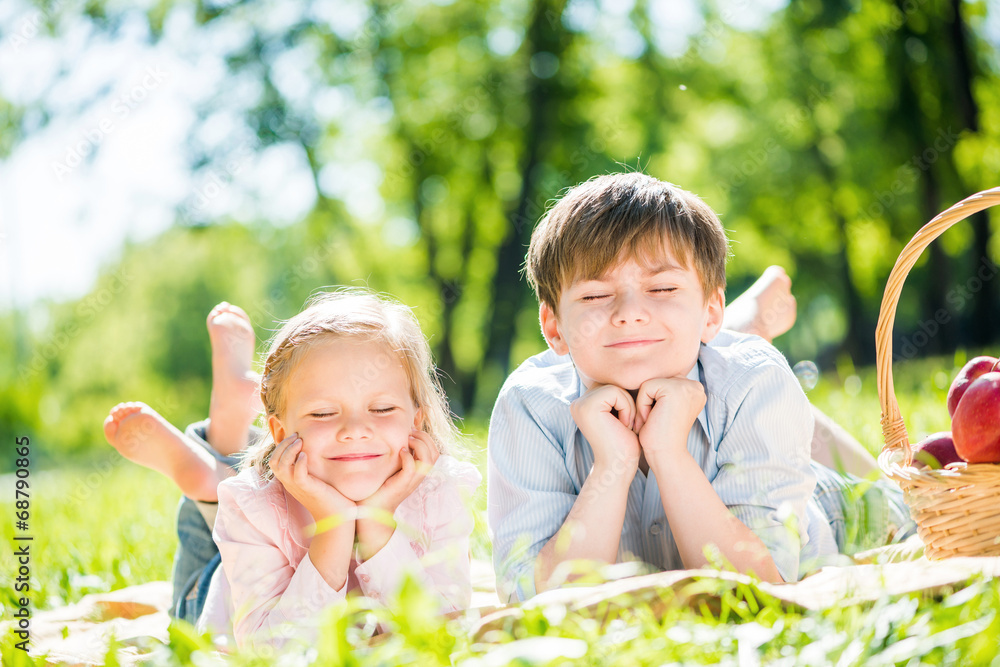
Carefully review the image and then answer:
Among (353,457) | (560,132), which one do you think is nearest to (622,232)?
(353,457)

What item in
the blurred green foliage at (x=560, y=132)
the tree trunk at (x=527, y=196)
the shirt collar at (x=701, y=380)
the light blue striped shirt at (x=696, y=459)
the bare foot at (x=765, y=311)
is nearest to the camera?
the light blue striped shirt at (x=696, y=459)

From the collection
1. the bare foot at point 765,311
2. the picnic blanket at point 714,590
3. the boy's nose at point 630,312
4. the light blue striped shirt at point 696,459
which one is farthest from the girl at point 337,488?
the bare foot at point 765,311

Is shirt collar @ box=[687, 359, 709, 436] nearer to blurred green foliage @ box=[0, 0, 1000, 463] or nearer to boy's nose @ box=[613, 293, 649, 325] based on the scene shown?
boy's nose @ box=[613, 293, 649, 325]

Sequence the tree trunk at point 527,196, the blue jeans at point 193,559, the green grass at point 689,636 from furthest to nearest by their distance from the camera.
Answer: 1. the tree trunk at point 527,196
2. the blue jeans at point 193,559
3. the green grass at point 689,636

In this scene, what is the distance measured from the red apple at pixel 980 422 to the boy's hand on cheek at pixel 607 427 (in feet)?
2.59

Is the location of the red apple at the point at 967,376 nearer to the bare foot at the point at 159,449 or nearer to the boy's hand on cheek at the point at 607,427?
the boy's hand on cheek at the point at 607,427

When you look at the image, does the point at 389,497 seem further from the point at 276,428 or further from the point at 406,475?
the point at 276,428

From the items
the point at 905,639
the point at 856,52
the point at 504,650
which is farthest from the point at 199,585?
the point at 856,52

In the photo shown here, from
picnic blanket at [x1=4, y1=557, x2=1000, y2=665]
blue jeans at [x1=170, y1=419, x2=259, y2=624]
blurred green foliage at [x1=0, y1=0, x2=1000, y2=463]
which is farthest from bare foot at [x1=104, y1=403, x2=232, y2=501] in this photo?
blurred green foliage at [x1=0, y1=0, x2=1000, y2=463]

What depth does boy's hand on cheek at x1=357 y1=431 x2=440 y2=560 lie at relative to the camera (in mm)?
2037

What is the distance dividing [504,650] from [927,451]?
1.62m

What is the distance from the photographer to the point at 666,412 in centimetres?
200

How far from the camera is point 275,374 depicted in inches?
89.8

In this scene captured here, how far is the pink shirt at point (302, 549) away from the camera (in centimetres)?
194
